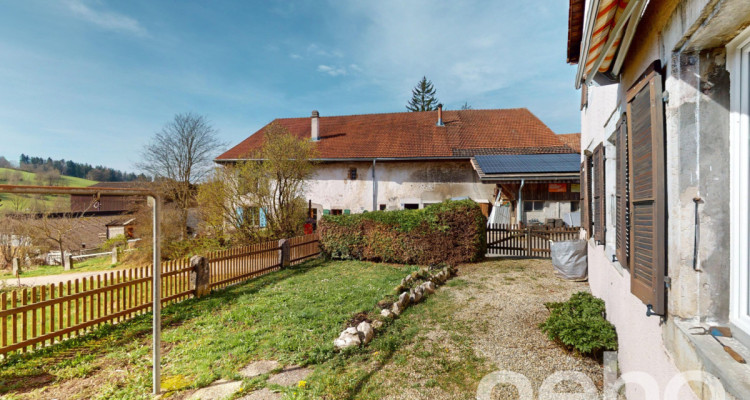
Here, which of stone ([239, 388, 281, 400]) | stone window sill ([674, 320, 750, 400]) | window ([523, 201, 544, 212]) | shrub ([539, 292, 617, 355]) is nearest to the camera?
stone window sill ([674, 320, 750, 400])

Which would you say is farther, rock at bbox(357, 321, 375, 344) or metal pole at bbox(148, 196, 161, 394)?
rock at bbox(357, 321, 375, 344)

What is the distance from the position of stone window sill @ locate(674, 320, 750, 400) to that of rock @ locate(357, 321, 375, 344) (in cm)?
358

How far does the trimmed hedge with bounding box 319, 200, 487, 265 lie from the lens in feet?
33.6

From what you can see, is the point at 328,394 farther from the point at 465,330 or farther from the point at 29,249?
the point at 29,249

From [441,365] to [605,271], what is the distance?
2.60 m

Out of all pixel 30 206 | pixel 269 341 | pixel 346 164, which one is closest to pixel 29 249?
pixel 30 206

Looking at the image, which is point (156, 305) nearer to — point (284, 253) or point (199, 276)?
point (199, 276)

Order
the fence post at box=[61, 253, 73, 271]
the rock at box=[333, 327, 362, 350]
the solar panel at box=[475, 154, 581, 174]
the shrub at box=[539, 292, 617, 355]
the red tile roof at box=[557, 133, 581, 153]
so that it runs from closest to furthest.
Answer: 1. the shrub at box=[539, 292, 617, 355]
2. the rock at box=[333, 327, 362, 350]
3. the solar panel at box=[475, 154, 581, 174]
4. the fence post at box=[61, 253, 73, 271]
5. the red tile roof at box=[557, 133, 581, 153]

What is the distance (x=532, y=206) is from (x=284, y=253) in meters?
11.4

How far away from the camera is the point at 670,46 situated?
185cm

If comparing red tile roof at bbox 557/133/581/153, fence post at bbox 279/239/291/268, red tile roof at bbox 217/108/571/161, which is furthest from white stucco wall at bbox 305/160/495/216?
fence post at bbox 279/239/291/268

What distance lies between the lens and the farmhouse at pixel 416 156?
17.6 m

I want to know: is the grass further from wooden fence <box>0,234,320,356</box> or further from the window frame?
the window frame

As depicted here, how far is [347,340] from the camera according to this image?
14.9ft
